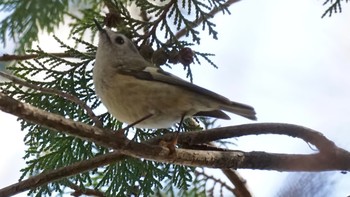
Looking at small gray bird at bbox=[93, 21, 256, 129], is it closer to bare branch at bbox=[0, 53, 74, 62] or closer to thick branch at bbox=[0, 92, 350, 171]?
thick branch at bbox=[0, 92, 350, 171]

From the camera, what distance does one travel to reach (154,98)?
1677 mm

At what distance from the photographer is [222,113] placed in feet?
5.98

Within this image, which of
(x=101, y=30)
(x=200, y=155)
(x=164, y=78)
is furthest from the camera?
(x=101, y=30)

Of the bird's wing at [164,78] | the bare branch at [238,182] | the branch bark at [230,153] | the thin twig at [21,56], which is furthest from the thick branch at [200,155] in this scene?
the thin twig at [21,56]

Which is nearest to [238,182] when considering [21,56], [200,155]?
[200,155]

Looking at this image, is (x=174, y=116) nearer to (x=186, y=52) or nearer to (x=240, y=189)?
(x=186, y=52)

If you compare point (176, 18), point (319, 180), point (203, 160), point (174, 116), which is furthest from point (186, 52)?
point (319, 180)

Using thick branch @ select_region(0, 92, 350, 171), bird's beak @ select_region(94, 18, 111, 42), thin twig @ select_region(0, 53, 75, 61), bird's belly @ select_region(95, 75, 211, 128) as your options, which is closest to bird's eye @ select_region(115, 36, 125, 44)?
bird's beak @ select_region(94, 18, 111, 42)

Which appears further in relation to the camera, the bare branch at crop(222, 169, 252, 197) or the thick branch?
the bare branch at crop(222, 169, 252, 197)

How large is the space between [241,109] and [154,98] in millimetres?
219

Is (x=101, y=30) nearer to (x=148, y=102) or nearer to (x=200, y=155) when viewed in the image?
(x=148, y=102)

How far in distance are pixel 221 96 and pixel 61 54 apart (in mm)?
654

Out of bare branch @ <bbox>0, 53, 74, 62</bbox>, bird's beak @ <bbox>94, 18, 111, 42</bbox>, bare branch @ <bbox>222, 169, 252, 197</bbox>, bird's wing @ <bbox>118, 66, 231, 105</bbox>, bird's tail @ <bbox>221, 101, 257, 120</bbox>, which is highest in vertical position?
bird's beak @ <bbox>94, 18, 111, 42</bbox>

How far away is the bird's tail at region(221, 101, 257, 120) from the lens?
5.57ft
